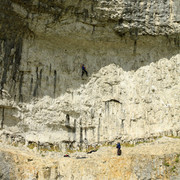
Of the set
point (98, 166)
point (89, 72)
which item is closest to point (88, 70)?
point (89, 72)

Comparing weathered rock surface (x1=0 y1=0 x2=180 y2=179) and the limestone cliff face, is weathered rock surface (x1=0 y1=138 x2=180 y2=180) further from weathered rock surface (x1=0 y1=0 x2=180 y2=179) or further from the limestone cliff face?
the limestone cliff face

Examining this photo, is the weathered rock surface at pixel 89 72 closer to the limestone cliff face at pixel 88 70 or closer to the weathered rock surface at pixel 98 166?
the limestone cliff face at pixel 88 70

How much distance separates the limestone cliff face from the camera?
22922 mm

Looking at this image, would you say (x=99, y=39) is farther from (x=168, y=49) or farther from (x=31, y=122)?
(x=31, y=122)

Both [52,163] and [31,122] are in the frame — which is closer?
[52,163]

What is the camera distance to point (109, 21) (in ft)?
78.6

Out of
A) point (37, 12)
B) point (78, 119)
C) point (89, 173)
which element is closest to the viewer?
point (89, 173)

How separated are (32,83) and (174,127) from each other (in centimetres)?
1079

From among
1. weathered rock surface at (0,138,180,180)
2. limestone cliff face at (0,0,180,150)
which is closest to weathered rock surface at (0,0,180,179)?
limestone cliff face at (0,0,180,150)

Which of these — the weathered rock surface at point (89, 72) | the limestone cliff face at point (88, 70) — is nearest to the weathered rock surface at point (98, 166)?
the weathered rock surface at point (89, 72)

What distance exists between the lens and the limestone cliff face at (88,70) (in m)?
22.9

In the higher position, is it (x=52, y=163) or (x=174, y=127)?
(x=174, y=127)

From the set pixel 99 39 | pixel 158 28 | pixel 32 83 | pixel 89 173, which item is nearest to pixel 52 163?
pixel 89 173

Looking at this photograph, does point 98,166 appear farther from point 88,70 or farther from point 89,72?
point 88,70
